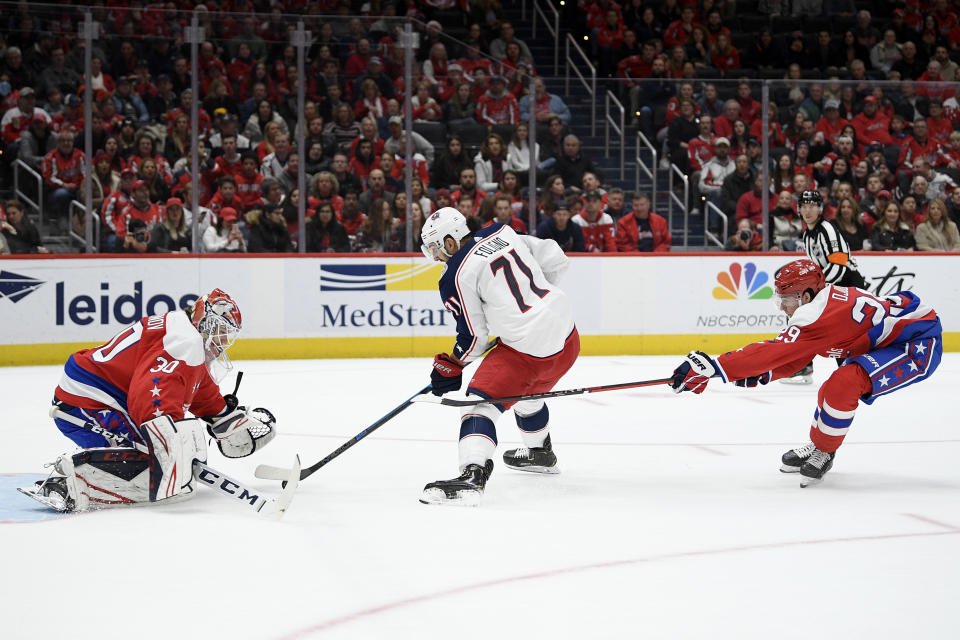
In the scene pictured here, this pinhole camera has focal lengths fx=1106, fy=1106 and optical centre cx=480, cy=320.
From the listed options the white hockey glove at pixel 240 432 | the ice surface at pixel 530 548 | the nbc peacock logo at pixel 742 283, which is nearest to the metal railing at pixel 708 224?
the nbc peacock logo at pixel 742 283

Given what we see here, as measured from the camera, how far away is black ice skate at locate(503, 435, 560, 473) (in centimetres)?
447

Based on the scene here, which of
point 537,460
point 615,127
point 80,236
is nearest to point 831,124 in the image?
point 615,127

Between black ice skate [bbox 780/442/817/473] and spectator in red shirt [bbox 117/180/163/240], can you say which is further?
spectator in red shirt [bbox 117/180/163/240]

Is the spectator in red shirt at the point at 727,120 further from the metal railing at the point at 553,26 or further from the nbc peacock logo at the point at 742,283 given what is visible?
the metal railing at the point at 553,26

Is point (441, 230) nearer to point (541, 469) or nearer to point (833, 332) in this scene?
point (541, 469)

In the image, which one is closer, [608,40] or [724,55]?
[608,40]

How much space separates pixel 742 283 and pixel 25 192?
5.66 meters

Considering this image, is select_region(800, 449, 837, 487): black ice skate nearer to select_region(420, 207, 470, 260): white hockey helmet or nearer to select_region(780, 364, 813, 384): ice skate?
select_region(420, 207, 470, 260): white hockey helmet

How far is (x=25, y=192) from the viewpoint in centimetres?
806

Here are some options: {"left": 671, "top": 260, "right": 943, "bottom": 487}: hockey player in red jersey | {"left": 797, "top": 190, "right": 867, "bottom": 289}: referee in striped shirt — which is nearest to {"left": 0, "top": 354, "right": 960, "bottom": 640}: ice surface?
{"left": 671, "top": 260, "right": 943, "bottom": 487}: hockey player in red jersey

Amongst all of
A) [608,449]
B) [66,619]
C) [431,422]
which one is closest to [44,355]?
[431,422]

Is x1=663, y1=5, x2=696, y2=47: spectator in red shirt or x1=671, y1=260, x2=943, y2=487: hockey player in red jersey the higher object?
x1=663, y1=5, x2=696, y2=47: spectator in red shirt

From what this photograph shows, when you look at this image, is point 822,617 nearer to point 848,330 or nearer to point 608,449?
point 848,330

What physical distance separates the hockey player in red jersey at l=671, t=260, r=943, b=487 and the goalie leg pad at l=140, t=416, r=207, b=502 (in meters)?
1.73
